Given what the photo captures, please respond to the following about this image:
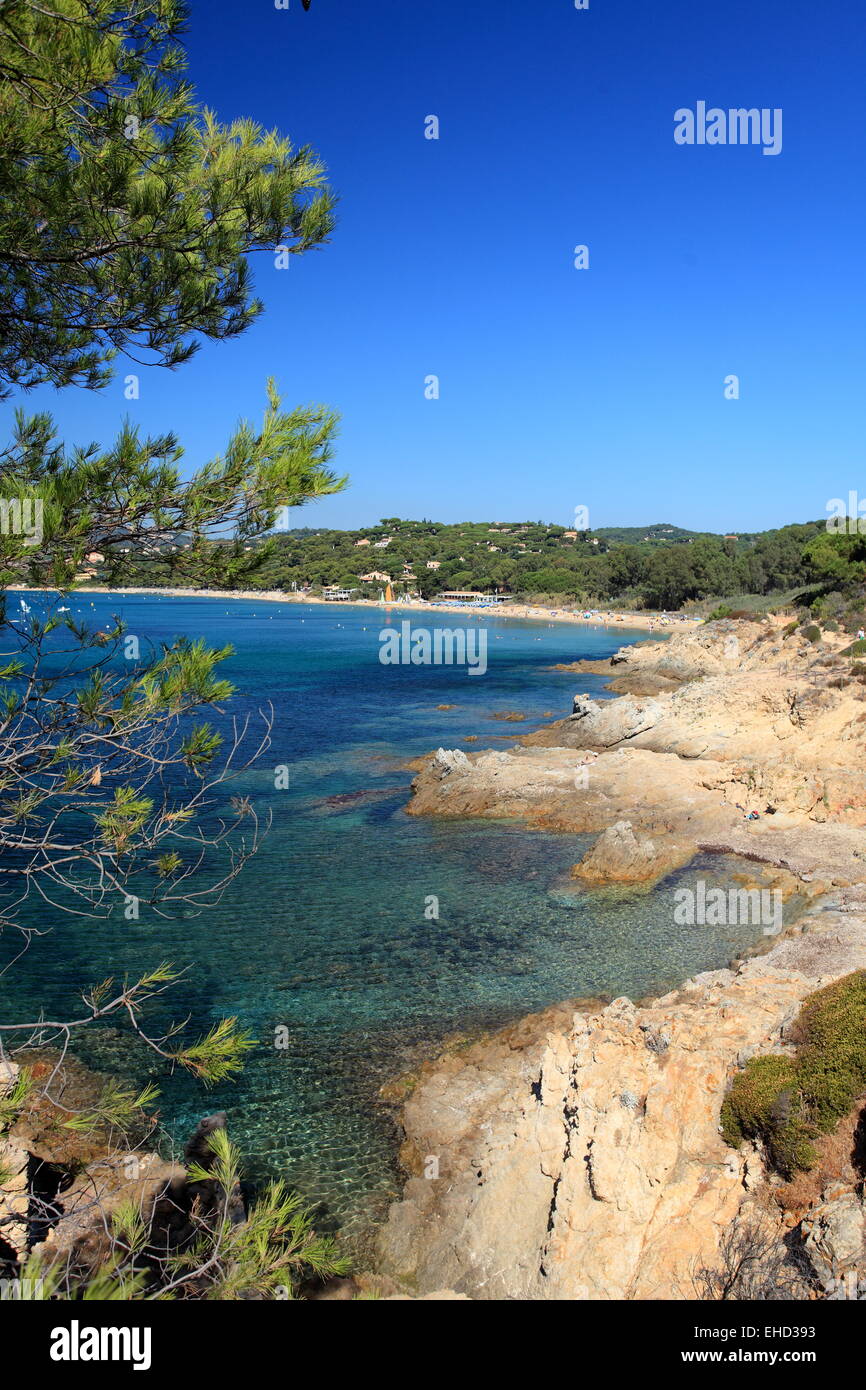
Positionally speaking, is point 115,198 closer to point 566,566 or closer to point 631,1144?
point 631,1144

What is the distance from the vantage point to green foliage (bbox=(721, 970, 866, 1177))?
23.1 ft

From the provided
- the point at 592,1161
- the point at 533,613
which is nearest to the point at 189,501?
the point at 592,1161

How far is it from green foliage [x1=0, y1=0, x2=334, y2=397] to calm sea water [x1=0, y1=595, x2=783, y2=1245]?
2423mm

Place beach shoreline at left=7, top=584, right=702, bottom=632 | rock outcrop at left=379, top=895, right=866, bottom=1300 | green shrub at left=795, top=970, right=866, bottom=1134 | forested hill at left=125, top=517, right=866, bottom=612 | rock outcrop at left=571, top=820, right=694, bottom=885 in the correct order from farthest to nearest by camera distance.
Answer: beach shoreline at left=7, top=584, right=702, bottom=632
forested hill at left=125, top=517, right=866, bottom=612
rock outcrop at left=571, top=820, right=694, bottom=885
green shrub at left=795, top=970, right=866, bottom=1134
rock outcrop at left=379, top=895, right=866, bottom=1300

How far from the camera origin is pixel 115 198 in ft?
16.9

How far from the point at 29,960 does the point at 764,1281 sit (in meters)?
12.8

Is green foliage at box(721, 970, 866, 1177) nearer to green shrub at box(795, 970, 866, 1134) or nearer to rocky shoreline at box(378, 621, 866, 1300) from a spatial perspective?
green shrub at box(795, 970, 866, 1134)

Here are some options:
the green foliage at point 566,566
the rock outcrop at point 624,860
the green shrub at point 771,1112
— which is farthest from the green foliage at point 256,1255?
the green foliage at point 566,566

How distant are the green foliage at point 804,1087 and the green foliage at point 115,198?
8.25 m

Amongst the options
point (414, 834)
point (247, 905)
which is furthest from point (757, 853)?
point (247, 905)

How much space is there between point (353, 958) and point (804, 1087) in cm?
885

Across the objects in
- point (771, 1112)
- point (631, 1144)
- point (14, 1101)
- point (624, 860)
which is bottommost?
point (624, 860)

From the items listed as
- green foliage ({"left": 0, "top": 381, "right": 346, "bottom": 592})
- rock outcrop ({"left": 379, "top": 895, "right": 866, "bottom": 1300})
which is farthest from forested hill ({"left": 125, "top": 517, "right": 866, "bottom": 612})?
rock outcrop ({"left": 379, "top": 895, "right": 866, "bottom": 1300})

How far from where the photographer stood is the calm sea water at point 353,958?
10125 millimetres
